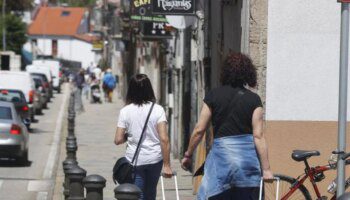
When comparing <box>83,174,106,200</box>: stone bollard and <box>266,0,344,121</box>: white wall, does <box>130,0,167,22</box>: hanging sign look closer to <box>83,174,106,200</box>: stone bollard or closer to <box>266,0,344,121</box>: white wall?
<box>266,0,344,121</box>: white wall

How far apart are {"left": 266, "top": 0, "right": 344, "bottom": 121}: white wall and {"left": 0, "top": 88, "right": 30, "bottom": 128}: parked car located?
21.4 meters

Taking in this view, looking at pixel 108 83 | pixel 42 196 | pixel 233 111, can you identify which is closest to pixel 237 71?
pixel 233 111

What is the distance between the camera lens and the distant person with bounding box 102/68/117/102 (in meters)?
53.4

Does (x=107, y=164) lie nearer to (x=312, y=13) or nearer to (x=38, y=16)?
(x=312, y=13)

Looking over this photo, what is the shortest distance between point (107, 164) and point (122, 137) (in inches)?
526

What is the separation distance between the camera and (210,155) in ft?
30.0

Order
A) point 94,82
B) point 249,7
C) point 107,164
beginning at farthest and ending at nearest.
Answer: point 94,82
point 107,164
point 249,7

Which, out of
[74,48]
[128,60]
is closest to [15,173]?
[128,60]

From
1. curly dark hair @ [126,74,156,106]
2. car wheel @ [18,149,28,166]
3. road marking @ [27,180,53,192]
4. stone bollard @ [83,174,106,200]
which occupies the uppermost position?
curly dark hair @ [126,74,156,106]

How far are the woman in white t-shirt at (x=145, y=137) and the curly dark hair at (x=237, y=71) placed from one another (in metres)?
1.45

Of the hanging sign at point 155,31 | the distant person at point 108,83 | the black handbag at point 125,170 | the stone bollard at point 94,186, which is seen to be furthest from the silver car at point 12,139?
the distant person at point 108,83

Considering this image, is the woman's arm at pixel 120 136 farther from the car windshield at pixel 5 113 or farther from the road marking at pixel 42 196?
the car windshield at pixel 5 113

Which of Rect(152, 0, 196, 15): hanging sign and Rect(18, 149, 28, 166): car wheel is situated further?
Rect(18, 149, 28, 166): car wheel

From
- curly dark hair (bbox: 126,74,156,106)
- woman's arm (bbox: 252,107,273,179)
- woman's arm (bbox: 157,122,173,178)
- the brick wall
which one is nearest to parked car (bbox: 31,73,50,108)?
the brick wall
